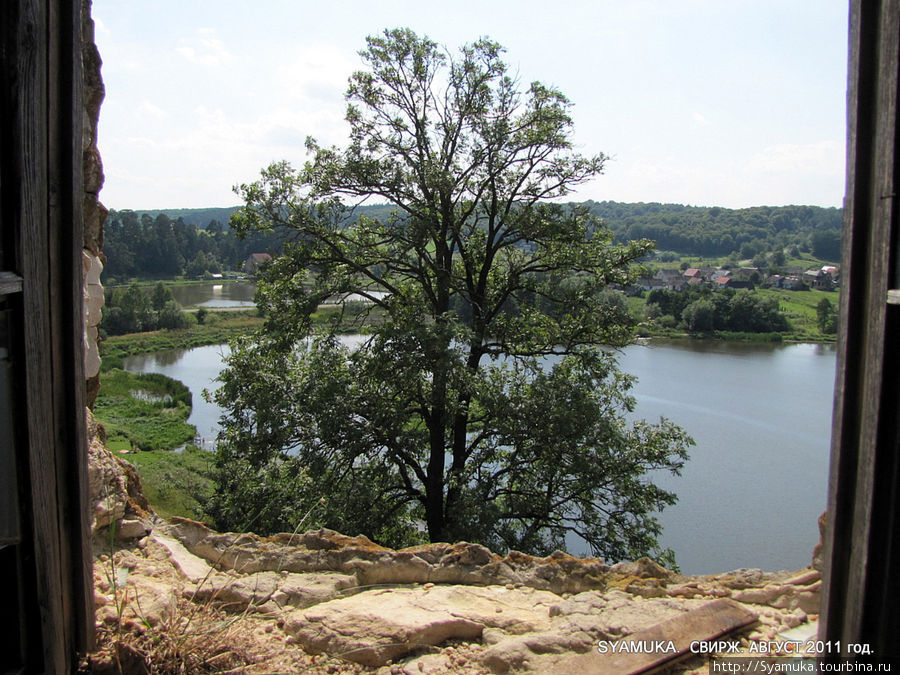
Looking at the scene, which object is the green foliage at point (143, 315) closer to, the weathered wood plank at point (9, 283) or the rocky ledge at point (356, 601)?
the rocky ledge at point (356, 601)

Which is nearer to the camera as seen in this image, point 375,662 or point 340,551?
point 375,662

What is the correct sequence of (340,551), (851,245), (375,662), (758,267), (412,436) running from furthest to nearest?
(758,267), (412,436), (340,551), (375,662), (851,245)

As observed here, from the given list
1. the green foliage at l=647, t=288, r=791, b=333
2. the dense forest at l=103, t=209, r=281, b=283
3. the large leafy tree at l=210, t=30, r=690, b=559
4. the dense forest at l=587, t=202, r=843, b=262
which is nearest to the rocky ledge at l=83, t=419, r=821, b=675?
the large leafy tree at l=210, t=30, r=690, b=559

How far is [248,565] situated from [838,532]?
7.28ft

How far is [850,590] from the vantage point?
1465 mm

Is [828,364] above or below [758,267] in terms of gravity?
below

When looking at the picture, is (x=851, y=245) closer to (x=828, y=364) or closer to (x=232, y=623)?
(x=232, y=623)

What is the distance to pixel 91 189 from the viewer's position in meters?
2.72

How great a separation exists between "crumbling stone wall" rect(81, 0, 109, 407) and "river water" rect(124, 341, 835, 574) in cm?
695

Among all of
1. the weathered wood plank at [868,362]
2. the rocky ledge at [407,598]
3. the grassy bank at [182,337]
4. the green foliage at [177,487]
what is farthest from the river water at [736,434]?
the weathered wood plank at [868,362]

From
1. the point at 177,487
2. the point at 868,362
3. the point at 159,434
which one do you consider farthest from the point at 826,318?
the point at 868,362

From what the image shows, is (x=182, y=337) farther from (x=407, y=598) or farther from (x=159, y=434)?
(x=407, y=598)

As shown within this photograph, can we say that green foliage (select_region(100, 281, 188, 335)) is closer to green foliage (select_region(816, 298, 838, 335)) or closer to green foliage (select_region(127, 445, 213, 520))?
green foliage (select_region(127, 445, 213, 520))

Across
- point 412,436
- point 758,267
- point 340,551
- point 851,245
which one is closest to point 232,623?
point 340,551
